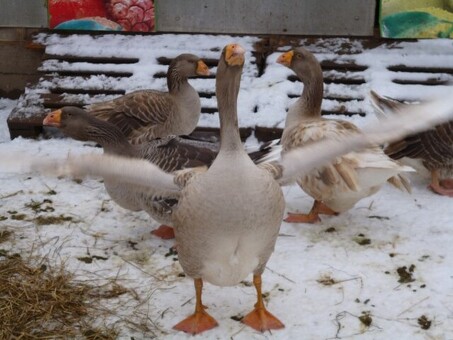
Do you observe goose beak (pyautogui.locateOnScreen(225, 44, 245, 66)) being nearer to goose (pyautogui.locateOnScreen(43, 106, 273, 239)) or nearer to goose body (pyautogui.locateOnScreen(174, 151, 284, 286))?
goose body (pyautogui.locateOnScreen(174, 151, 284, 286))

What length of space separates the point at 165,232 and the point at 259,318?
46.8 inches

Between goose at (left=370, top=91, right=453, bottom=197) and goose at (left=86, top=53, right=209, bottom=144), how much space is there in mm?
1453

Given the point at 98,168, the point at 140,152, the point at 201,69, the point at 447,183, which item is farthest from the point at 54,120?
the point at 447,183

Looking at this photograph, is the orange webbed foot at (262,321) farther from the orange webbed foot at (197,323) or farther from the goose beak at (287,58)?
the goose beak at (287,58)

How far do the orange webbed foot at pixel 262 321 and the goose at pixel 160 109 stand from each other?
2.01 m

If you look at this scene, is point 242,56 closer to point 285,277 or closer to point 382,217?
point 285,277

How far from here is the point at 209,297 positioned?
3811 mm

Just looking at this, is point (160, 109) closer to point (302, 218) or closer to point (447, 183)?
point (302, 218)

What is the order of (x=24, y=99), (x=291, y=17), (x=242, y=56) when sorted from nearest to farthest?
(x=242, y=56) < (x=24, y=99) < (x=291, y=17)

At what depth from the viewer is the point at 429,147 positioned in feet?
16.3

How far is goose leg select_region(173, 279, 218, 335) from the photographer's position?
3.47 meters

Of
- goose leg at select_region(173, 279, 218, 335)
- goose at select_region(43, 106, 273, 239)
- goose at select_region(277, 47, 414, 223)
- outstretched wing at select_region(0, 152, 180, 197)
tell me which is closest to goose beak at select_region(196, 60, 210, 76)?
goose at select_region(277, 47, 414, 223)

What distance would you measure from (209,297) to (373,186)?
135 cm

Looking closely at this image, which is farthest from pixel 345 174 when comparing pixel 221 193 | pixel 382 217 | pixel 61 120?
pixel 61 120
